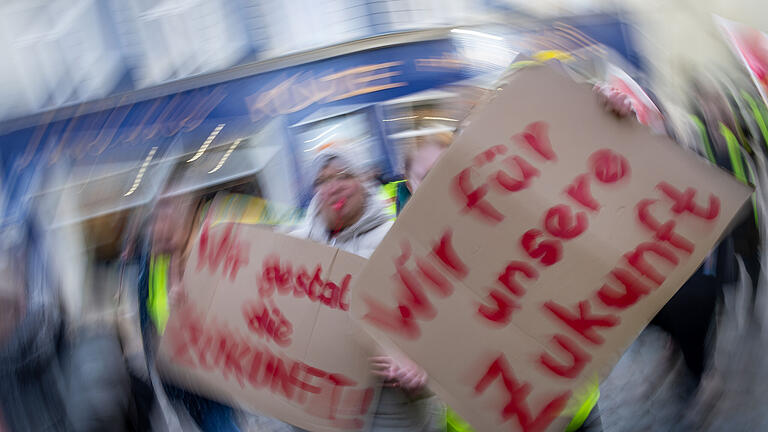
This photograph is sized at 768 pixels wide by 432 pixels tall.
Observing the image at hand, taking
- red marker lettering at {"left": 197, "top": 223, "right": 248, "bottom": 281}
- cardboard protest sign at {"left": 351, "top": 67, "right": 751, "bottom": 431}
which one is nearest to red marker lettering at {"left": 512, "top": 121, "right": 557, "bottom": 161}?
cardboard protest sign at {"left": 351, "top": 67, "right": 751, "bottom": 431}

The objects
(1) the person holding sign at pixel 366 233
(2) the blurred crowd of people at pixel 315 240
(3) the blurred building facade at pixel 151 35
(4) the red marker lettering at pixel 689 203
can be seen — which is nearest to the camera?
(4) the red marker lettering at pixel 689 203

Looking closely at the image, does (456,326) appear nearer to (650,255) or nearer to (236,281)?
(650,255)

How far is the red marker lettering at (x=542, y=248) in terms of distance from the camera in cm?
93

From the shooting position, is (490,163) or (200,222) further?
(200,222)

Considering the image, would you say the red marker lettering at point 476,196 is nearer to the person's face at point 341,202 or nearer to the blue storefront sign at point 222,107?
the person's face at point 341,202

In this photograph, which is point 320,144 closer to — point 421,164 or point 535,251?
point 421,164

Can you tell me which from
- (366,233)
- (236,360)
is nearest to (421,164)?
(366,233)

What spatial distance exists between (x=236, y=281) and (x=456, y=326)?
389 millimetres

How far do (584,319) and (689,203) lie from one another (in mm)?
206

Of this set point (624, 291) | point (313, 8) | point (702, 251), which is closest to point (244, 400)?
point (624, 291)

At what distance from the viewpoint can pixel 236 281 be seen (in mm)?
1131

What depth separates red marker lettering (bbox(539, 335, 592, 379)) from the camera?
3.02ft

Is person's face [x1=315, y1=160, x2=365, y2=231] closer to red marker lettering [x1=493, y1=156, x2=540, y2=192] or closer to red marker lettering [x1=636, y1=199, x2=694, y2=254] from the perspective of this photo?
red marker lettering [x1=493, y1=156, x2=540, y2=192]

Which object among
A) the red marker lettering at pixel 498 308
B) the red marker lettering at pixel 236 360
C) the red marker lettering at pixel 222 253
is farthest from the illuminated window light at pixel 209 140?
the red marker lettering at pixel 498 308
